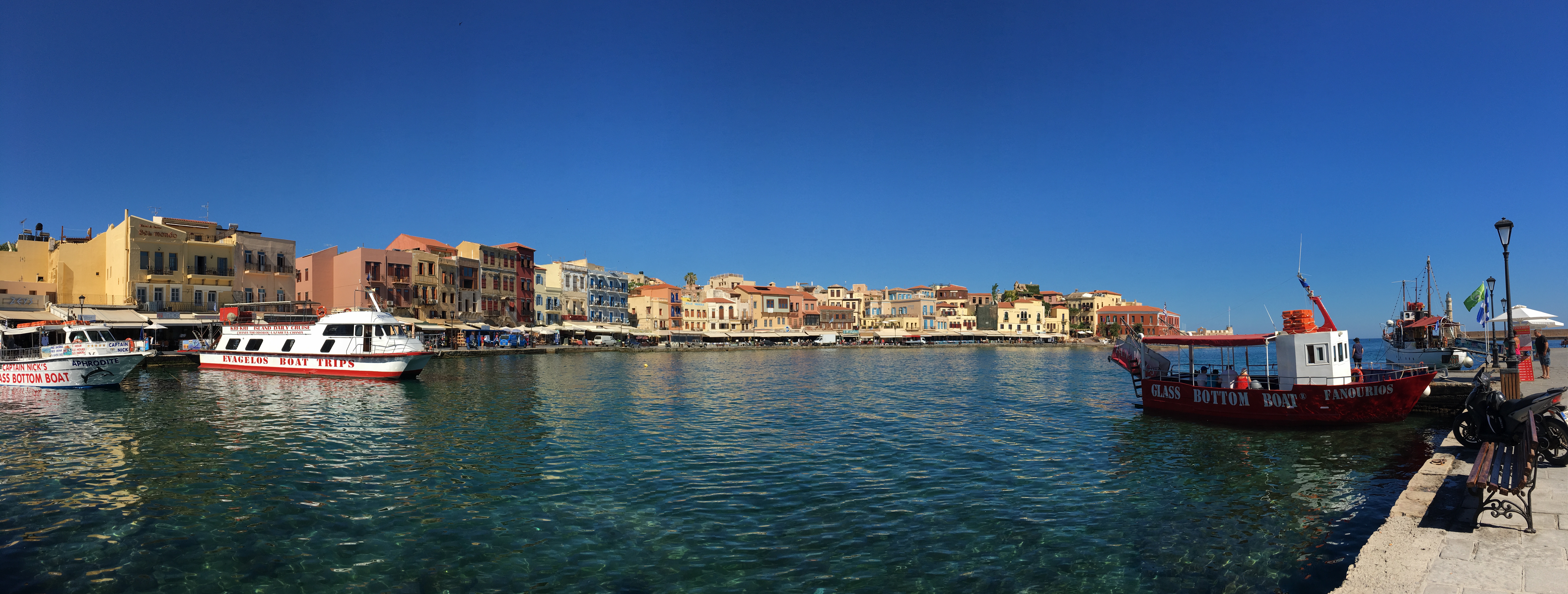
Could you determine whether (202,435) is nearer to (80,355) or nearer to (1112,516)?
(80,355)

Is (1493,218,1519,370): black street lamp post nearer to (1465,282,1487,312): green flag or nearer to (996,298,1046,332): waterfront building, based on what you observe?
(1465,282,1487,312): green flag

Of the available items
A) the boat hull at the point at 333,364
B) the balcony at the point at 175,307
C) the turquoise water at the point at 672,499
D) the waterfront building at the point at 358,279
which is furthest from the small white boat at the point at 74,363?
the waterfront building at the point at 358,279

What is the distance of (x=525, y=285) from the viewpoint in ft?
275

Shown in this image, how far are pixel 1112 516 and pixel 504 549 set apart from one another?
374 inches

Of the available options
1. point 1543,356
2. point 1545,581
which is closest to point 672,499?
point 1545,581

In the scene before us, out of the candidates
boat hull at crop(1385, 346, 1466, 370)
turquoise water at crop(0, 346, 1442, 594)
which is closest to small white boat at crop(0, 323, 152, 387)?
turquoise water at crop(0, 346, 1442, 594)

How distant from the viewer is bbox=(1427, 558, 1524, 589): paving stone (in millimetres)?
6762

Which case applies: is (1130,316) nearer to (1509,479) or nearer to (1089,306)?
(1089,306)

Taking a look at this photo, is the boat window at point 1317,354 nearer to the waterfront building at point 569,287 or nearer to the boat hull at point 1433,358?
the boat hull at point 1433,358

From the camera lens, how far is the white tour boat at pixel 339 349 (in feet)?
124

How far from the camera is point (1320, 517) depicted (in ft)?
40.3

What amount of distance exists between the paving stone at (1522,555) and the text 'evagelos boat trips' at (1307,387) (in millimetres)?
14763

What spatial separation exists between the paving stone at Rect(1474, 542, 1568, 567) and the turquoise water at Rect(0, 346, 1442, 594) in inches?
70.3

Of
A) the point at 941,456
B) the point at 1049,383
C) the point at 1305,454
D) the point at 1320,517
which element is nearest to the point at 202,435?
the point at 941,456
